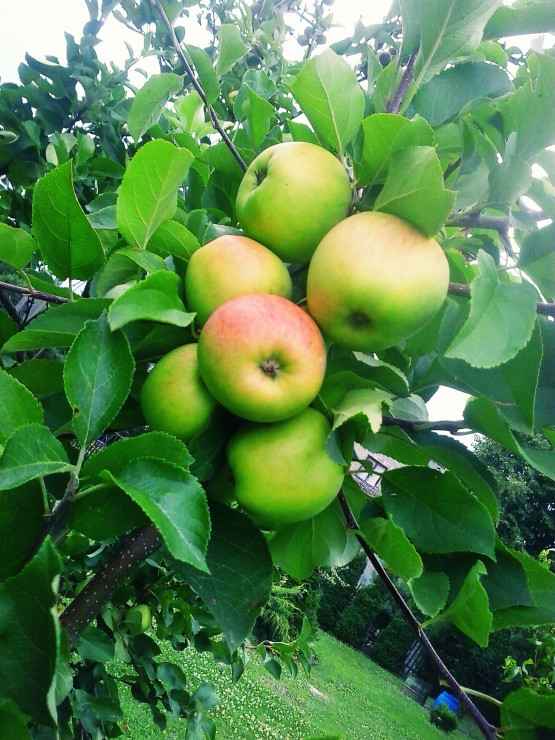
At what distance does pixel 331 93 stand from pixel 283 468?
403 millimetres

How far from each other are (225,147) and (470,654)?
15245mm

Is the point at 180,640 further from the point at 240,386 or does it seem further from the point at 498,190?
the point at 498,190

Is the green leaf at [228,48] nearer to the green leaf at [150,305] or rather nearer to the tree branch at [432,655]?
the green leaf at [150,305]

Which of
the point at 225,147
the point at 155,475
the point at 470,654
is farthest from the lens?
the point at 470,654

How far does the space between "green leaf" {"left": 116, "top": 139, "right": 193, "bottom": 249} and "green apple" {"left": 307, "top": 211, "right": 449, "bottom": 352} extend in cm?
17

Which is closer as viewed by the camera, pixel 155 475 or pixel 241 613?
pixel 155 475

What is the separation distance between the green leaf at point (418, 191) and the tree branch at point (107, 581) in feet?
1.31

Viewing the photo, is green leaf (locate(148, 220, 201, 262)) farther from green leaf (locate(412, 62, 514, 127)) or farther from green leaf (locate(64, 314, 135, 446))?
green leaf (locate(412, 62, 514, 127))

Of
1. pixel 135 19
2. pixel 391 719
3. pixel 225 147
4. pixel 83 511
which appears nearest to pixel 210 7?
pixel 135 19

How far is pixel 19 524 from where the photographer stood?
1.60ft

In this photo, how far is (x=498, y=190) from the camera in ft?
1.99

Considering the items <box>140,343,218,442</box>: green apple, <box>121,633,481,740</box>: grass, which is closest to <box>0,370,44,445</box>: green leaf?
<box>140,343,218,442</box>: green apple

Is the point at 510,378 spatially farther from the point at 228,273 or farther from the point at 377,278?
the point at 228,273

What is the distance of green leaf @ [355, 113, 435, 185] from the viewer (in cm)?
55
